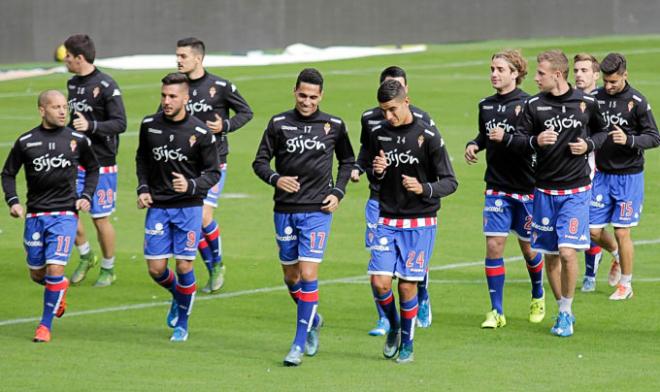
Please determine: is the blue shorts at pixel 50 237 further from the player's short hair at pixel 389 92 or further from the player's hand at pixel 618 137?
the player's hand at pixel 618 137

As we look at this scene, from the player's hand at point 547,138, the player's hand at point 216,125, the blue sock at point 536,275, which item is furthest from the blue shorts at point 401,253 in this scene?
the player's hand at point 216,125

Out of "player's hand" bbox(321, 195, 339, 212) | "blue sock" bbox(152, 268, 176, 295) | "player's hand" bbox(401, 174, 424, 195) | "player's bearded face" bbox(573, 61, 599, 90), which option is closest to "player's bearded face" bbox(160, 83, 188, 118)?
"blue sock" bbox(152, 268, 176, 295)

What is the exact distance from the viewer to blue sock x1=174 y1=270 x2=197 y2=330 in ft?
40.0

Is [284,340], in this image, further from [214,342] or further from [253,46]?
[253,46]

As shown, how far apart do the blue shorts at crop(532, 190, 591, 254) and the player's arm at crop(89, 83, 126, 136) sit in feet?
14.9

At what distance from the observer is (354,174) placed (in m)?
11.9

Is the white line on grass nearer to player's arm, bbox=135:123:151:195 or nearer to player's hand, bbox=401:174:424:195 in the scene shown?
player's arm, bbox=135:123:151:195

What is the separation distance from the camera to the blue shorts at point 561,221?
12141 millimetres

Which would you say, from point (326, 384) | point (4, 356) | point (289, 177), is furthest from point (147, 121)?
point (326, 384)

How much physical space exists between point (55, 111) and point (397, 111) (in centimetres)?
315

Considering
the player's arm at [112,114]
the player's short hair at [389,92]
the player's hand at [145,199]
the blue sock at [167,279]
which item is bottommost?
the blue sock at [167,279]

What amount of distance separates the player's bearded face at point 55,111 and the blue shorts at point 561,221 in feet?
13.6

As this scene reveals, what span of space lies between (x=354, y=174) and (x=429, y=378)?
2.04 metres

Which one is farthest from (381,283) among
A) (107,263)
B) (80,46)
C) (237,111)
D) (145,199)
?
(80,46)
